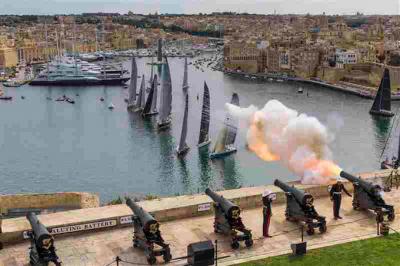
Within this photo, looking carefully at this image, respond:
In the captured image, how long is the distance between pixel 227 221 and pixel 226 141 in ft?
112

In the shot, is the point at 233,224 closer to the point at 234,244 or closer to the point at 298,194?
the point at 234,244

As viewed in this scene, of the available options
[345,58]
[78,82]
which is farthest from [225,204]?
[345,58]

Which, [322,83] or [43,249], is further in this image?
[322,83]

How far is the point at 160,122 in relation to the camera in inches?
2327

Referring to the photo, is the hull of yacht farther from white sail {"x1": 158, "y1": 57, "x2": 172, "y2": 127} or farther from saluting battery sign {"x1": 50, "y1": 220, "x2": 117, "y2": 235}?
saluting battery sign {"x1": 50, "y1": 220, "x2": 117, "y2": 235}

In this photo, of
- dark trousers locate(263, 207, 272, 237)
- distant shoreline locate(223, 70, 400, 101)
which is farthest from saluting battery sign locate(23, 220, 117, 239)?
distant shoreline locate(223, 70, 400, 101)

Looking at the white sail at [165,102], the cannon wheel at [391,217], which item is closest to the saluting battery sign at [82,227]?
the cannon wheel at [391,217]

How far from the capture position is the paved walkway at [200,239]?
1177 centimetres

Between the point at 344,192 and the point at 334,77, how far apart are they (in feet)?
303

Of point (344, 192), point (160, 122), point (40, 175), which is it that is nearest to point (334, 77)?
point (160, 122)

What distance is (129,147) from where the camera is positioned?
50312 millimetres

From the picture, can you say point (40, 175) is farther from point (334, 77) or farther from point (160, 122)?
point (334, 77)

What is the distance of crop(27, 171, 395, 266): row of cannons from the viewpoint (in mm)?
10859

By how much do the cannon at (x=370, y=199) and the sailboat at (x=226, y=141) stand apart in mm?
30981
